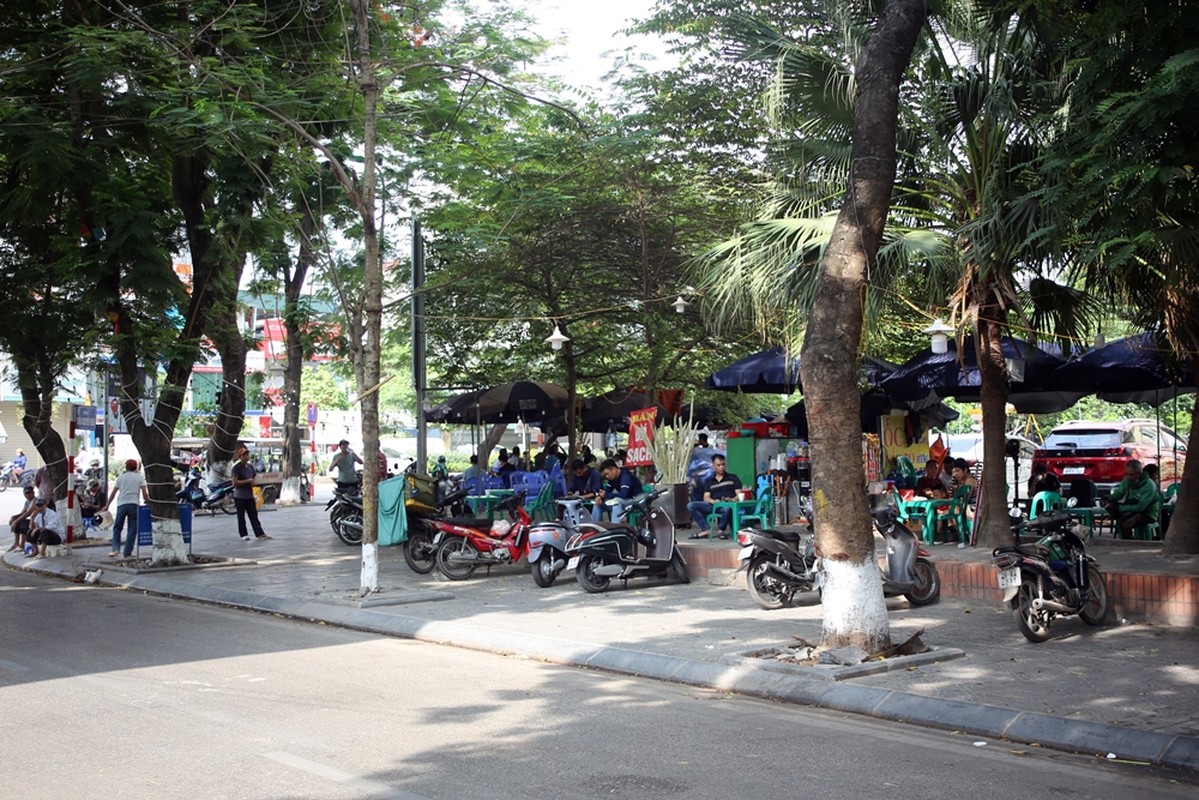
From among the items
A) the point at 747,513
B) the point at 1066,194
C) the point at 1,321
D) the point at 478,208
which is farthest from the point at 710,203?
the point at 1066,194

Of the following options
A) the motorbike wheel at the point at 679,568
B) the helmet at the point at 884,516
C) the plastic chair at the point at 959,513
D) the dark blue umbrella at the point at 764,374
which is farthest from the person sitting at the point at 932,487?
the helmet at the point at 884,516

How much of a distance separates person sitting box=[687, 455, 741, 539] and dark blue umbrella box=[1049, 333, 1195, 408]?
4592 mm

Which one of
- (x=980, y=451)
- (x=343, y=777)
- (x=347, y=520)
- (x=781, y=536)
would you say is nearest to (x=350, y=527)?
(x=347, y=520)

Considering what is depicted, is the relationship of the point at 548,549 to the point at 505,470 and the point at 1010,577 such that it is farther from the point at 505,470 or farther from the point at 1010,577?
the point at 505,470

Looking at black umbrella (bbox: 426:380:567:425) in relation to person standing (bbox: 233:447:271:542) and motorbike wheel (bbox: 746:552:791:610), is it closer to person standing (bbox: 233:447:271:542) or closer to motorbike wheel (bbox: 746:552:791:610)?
person standing (bbox: 233:447:271:542)

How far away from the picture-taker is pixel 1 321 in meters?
18.5

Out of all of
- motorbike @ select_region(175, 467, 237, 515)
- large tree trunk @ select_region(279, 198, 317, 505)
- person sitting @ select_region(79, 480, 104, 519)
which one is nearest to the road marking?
person sitting @ select_region(79, 480, 104, 519)

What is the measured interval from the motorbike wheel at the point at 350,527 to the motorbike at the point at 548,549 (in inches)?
273

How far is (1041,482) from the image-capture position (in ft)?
55.0

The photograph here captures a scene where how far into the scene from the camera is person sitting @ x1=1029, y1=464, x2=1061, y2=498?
54.1ft

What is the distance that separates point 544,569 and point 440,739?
745 cm

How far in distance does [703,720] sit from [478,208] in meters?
15.6

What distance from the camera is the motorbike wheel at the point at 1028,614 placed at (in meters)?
9.43

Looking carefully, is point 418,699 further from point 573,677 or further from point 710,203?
point 710,203
